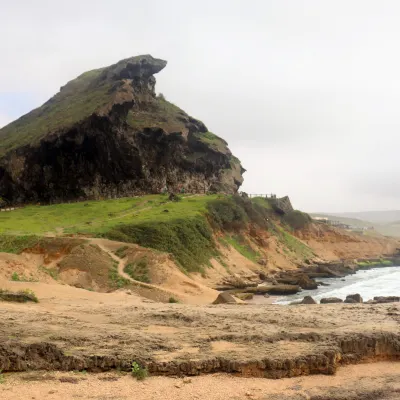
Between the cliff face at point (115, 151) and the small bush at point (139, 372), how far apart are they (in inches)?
2722

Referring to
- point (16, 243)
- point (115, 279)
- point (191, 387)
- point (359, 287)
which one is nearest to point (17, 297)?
point (191, 387)

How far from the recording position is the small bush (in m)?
12.6

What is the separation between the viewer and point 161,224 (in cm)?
5400

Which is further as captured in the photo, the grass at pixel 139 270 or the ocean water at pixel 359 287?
the ocean water at pixel 359 287

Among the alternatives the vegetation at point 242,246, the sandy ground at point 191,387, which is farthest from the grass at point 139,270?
the vegetation at point 242,246

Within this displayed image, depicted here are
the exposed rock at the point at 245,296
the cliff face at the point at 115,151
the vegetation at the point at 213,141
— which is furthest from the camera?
the vegetation at the point at 213,141

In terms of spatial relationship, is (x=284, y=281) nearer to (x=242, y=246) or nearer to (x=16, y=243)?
(x=242, y=246)

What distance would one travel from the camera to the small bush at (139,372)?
12633 millimetres

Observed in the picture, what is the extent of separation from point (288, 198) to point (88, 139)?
43.9 metres

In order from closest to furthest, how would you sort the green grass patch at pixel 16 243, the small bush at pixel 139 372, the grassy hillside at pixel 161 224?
the small bush at pixel 139 372, the green grass patch at pixel 16 243, the grassy hillside at pixel 161 224

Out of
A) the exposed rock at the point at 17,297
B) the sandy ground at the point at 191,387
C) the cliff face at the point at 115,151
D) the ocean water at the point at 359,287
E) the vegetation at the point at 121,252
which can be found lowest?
the ocean water at the point at 359,287

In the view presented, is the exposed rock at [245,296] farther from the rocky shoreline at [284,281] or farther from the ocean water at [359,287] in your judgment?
the ocean water at [359,287]

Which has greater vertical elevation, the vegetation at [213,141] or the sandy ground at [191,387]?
the vegetation at [213,141]

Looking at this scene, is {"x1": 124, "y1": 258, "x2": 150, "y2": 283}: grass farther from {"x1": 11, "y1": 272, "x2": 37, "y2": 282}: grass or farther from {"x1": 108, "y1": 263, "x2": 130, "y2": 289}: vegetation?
{"x1": 11, "y1": 272, "x2": 37, "y2": 282}: grass
